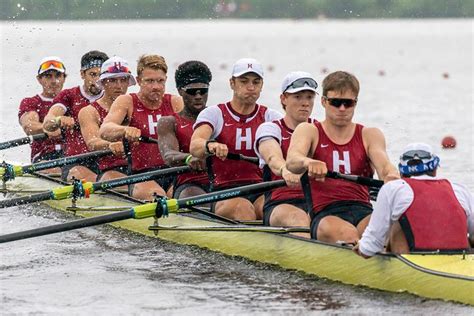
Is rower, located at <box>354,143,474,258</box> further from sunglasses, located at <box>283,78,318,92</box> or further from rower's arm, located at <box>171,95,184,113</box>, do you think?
rower's arm, located at <box>171,95,184,113</box>

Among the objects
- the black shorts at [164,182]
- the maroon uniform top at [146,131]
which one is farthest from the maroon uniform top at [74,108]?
the black shorts at [164,182]

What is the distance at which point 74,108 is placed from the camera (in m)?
14.3

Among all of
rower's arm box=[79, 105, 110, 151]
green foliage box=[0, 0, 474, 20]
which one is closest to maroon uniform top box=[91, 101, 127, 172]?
rower's arm box=[79, 105, 110, 151]

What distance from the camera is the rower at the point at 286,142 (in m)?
9.91

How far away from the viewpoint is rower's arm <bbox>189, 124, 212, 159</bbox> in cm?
1071


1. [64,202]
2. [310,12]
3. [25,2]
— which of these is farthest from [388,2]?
[64,202]

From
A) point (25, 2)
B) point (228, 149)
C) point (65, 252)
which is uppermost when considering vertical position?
point (25, 2)

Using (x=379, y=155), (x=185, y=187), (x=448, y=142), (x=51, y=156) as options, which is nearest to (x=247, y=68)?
(x=185, y=187)

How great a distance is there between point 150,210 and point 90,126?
3.36 m

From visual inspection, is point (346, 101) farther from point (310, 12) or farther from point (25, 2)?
point (310, 12)

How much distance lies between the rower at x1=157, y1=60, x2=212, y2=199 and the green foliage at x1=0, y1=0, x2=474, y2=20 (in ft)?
235

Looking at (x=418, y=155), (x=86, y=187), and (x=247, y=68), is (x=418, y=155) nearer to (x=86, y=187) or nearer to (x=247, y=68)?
(x=247, y=68)

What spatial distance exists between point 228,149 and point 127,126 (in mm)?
1617

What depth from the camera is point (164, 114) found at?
A: 1248 cm
